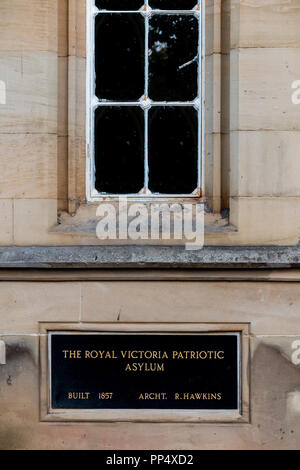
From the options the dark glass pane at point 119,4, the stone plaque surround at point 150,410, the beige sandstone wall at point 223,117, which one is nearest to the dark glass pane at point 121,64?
the dark glass pane at point 119,4

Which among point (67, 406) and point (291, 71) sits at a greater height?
point (291, 71)

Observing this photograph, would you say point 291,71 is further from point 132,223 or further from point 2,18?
point 2,18

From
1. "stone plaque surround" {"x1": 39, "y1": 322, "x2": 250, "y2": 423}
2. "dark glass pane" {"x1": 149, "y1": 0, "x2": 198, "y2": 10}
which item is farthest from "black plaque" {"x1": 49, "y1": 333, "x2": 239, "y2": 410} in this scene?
"dark glass pane" {"x1": 149, "y1": 0, "x2": 198, "y2": 10}

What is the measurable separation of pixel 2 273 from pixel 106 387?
1039mm

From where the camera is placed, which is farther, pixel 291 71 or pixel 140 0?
pixel 140 0

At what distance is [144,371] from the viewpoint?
3787 millimetres

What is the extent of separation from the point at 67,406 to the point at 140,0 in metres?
2.88

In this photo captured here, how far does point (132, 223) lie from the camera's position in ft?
12.5

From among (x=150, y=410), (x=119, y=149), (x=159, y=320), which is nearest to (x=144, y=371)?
(x=150, y=410)

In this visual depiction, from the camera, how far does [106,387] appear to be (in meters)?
3.79

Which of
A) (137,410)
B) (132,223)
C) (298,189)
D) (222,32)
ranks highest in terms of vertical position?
(222,32)

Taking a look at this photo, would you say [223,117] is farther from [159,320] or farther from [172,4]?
[159,320]

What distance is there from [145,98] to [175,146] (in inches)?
15.9

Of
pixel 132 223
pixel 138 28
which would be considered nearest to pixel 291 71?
pixel 138 28
